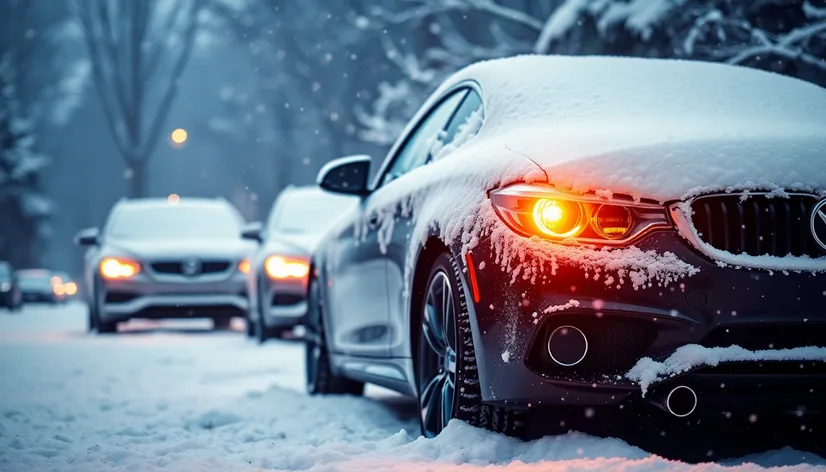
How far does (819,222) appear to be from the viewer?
3846mm

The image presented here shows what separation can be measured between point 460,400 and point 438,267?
0.51 meters

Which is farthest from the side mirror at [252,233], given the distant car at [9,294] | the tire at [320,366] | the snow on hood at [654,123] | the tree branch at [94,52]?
the distant car at [9,294]

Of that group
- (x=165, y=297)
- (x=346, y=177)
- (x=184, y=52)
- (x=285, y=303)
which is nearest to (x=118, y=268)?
(x=165, y=297)

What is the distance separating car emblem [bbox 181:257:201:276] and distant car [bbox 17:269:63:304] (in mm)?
35735

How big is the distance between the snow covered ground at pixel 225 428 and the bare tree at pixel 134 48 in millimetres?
21719

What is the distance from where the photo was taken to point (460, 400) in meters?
4.22

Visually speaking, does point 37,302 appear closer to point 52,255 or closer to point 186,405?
point 52,255

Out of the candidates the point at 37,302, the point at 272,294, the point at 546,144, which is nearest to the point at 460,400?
the point at 546,144

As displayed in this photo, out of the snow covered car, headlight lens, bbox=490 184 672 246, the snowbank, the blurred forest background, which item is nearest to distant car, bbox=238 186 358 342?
the blurred forest background

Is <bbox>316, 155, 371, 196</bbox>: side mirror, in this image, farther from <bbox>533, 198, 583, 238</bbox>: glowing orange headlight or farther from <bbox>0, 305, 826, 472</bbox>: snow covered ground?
<bbox>533, 198, 583, 238</bbox>: glowing orange headlight

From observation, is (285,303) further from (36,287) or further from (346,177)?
(36,287)

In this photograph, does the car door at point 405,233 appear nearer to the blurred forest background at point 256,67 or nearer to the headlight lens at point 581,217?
the headlight lens at point 581,217

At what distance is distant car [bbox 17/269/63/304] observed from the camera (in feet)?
161

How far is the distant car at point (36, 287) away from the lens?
1933 inches
